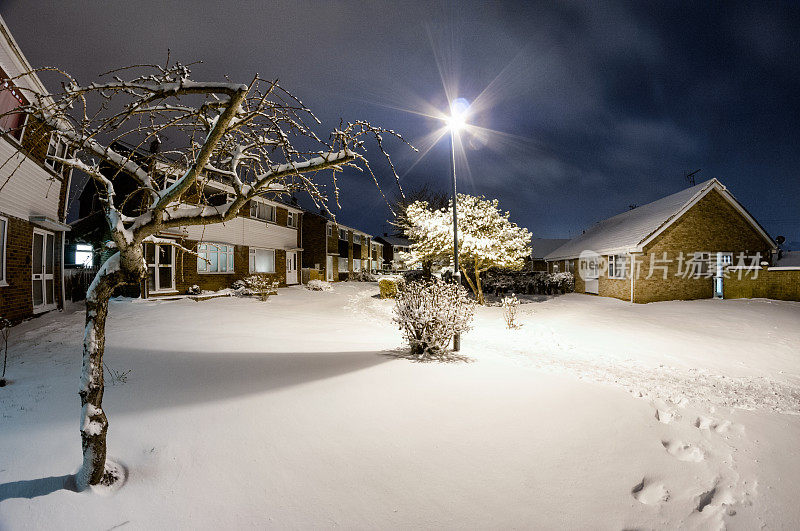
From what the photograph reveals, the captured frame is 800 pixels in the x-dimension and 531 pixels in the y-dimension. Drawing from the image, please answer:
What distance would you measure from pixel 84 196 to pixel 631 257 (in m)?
29.7

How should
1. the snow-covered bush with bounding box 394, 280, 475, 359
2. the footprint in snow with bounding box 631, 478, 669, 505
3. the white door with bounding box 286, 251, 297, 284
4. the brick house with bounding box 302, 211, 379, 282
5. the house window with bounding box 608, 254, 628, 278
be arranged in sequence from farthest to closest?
the brick house with bounding box 302, 211, 379, 282 < the white door with bounding box 286, 251, 297, 284 < the house window with bounding box 608, 254, 628, 278 < the snow-covered bush with bounding box 394, 280, 475, 359 < the footprint in snow with bounding box 631, 478, 669, 505

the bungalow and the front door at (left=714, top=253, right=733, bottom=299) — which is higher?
the bungalow

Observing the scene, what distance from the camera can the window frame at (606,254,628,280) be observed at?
19.9 meters

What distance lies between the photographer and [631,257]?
19.3 m

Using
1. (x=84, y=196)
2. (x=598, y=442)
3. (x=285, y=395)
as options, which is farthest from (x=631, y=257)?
(x=84, y=196)

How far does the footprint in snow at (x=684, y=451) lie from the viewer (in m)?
3.53

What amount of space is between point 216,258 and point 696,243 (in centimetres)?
2604

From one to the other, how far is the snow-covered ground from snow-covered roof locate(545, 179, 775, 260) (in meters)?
14.2

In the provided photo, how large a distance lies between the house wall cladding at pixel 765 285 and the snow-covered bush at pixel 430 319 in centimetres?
1889

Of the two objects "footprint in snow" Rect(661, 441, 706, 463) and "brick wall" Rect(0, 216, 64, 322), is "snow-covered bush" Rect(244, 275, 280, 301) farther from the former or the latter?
"footprint in snow" Rect(661, 441, 706, 463)

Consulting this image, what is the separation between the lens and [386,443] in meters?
3.54

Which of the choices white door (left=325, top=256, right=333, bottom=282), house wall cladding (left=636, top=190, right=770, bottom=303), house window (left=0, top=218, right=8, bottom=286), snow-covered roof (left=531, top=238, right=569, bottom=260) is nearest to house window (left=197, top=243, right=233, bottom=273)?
house window (left=0, top=218, right=8, bottom=286)

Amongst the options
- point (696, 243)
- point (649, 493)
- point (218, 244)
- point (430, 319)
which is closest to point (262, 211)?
point (218, 244)

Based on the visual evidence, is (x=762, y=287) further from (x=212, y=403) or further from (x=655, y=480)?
(x=212, y=403)
